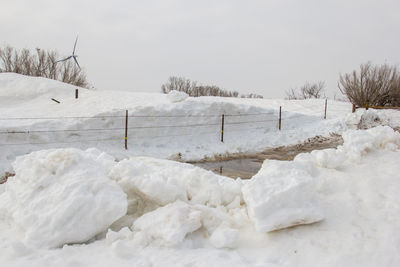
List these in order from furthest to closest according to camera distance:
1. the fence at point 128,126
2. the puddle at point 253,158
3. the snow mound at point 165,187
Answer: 1. the fence at point 128,126
2. the puddle at point 253,158
3. the snow mound at point 165,187

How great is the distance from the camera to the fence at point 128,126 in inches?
381

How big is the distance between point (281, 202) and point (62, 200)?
2.19 metres

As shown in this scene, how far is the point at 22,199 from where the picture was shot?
10.2 ft

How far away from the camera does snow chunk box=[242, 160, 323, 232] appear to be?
9.53ft

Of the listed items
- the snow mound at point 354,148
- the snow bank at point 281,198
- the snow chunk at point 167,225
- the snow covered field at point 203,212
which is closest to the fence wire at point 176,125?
the snow covered field at point 203,212

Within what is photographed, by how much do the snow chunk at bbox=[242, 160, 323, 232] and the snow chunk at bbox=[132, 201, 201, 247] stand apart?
1.96 ft

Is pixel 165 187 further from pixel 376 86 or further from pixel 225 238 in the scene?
pixel 376 86

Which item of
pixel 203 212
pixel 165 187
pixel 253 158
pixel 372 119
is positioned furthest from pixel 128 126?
pixel 372 119

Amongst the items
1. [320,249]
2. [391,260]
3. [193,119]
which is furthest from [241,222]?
[193,119]

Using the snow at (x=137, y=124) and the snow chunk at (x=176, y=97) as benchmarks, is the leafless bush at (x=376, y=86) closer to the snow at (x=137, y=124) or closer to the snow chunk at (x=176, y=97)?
the snow at (x=137, y=124)

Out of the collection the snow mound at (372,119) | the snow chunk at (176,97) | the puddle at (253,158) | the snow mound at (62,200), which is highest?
the snow chunk at (176,97)

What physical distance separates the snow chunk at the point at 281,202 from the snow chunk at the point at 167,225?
596 mm

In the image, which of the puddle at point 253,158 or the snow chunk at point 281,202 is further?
the puddle at point 253,158

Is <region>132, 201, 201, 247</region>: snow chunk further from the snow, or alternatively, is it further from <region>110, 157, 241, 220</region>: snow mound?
the snow
